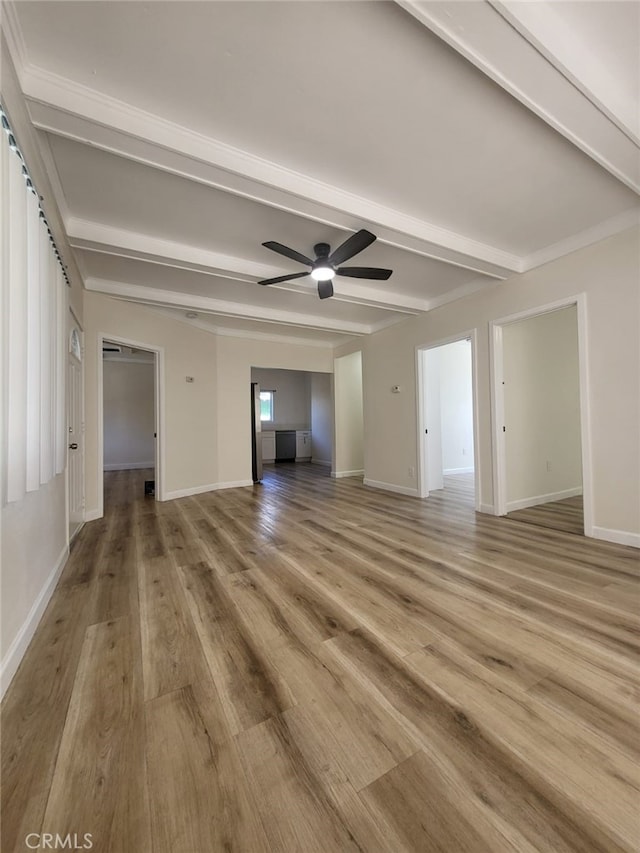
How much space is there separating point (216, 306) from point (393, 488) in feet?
12.0

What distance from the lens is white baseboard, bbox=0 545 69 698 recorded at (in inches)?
52.3

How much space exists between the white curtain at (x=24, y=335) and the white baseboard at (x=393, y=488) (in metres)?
4.16

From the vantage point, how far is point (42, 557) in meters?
1.93

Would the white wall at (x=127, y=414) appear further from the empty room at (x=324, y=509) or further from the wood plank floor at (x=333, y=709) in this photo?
the wood plank floor at (x=333, y=709)

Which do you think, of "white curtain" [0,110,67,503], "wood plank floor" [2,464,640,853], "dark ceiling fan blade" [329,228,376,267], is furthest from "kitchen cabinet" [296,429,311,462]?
"white curtain" [0,110,67,503]

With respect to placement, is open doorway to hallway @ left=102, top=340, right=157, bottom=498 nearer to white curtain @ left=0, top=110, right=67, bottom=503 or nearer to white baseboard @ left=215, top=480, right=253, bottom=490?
white baseboard @ left=215, top=480, right=253, bottom=490

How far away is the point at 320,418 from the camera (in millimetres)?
8797

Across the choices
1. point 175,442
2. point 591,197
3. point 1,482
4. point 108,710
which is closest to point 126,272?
point 175,442

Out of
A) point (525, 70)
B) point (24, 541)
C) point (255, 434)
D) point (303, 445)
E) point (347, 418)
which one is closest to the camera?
point (525, 70)

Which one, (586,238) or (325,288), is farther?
(325,288)

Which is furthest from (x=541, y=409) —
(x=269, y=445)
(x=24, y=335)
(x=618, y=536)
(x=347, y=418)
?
(x=269, y=445)

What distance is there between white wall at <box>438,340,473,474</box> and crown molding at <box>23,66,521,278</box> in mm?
3997

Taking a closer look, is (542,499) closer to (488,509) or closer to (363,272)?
(488,509)

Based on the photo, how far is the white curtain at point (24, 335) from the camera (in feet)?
4.22
